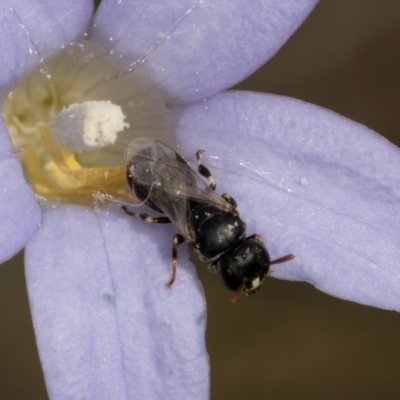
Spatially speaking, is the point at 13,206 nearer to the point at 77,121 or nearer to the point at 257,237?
the point at 77,121

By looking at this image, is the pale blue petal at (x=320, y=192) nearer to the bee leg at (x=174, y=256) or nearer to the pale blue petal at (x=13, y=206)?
the bee leg at (x=174, y=256)

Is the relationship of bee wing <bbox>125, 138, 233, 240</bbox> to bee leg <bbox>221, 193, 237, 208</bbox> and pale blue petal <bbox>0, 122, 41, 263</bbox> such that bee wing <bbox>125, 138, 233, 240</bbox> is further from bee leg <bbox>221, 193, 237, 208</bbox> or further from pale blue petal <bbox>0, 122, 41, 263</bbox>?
pale blue petal <bbox>0, 122, 41, 263</bbox>

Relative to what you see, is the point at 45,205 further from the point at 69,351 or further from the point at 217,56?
the point at 217,56

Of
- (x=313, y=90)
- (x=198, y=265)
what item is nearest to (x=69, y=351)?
(x=198, y=265)

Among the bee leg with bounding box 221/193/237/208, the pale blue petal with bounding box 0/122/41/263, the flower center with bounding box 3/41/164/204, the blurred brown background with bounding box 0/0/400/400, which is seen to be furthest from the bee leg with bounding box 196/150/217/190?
the blurred brown background with bounding box 0/0/400/400

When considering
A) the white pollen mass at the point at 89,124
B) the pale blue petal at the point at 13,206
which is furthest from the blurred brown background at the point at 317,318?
the pale blue petal at the point at 13,206
